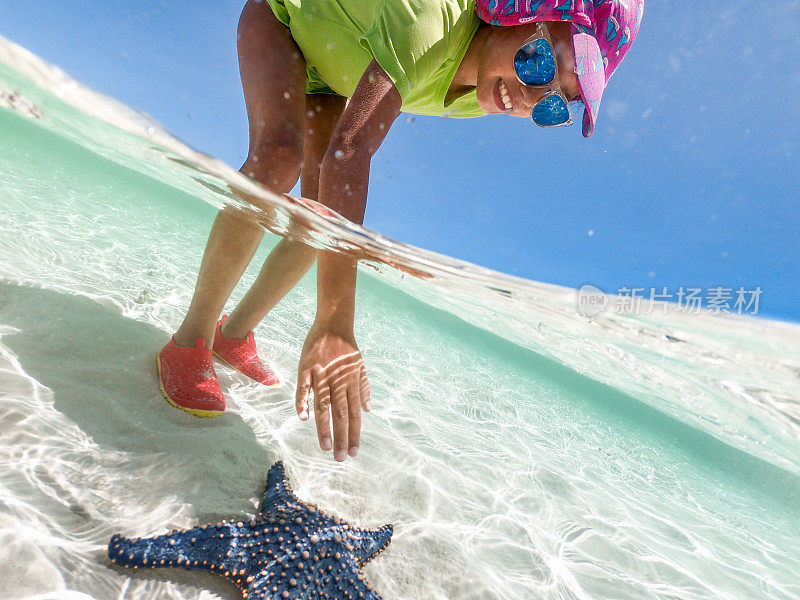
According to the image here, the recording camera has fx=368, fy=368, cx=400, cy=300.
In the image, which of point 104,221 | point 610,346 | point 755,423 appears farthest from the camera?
point 104,221

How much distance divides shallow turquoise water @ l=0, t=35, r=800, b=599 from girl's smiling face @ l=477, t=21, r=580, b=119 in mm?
1312

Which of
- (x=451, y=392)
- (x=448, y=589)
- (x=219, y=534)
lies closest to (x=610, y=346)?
(x=451, y=392)

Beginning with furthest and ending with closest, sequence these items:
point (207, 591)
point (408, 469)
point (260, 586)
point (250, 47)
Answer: point (408, 469) < point (250, 47) < point (207, 591) < point (260, 586)

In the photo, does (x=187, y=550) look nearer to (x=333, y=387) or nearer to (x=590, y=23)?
(x=333, y=387)

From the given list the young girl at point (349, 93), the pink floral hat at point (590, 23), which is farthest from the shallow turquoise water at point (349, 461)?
the pink floral hat at point (590, 23)

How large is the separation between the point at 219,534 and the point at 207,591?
259mm

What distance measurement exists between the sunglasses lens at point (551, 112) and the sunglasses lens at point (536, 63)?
0.53 ft

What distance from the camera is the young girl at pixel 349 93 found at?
1750 mm

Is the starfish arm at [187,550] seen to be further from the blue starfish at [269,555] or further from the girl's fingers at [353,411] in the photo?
the girl's fingers at [353,411]

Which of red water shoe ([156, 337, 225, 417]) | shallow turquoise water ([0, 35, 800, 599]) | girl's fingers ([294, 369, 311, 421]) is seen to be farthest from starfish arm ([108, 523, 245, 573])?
red water shoe ([156, 337, 225, 417])

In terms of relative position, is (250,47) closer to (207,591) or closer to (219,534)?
(219,534)

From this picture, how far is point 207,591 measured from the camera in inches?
66.1
